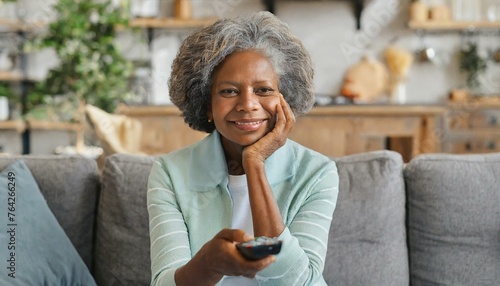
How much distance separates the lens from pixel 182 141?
3.92 metres

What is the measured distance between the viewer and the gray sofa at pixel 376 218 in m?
1.67

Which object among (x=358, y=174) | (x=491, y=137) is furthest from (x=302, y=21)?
(x=358, y=174)

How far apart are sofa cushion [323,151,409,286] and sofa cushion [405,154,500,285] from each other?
0.13ft

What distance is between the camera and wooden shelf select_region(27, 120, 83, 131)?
522cm

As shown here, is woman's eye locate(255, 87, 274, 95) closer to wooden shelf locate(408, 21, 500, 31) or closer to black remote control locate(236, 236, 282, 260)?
black remote control locate(236, 236, 282, 260)

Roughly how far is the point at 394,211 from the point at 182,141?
235 centimetres

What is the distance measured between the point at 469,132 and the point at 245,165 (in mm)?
3622

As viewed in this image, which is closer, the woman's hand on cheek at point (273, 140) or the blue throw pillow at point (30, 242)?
the woman's hand on cheek at point (273, 140)

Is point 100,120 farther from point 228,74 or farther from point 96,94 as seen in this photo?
point 96,94

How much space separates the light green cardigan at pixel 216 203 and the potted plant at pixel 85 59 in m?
3.38

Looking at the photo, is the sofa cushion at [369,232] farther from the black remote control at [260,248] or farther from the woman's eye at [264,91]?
the black remote control at [260,248]

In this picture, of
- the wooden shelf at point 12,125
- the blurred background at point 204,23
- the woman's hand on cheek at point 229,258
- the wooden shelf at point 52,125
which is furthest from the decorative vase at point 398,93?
the woman's hand on cheek at point 229,258

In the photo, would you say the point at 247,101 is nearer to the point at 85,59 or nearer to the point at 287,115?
the point at 287,115

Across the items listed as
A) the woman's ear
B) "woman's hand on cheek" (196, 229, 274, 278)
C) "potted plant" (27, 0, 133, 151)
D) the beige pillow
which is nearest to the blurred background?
"potted plant" (27, 0, 133, 151)
